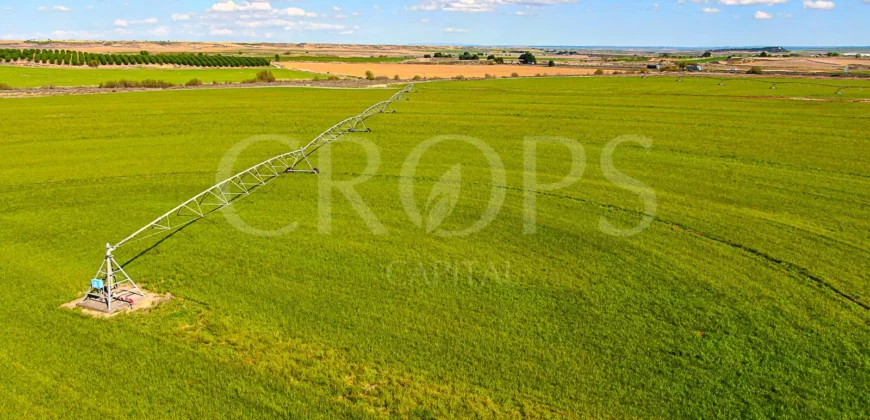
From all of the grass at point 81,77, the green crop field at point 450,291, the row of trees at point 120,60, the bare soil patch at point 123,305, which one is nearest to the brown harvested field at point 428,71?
the row of trees at point 120,60

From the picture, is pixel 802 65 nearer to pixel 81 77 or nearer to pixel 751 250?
pixel 751 250

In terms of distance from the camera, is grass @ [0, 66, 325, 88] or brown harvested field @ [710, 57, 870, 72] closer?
grass @ [0, 66, 325, 88]

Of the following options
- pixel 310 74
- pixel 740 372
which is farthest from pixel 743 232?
pixel 310 74

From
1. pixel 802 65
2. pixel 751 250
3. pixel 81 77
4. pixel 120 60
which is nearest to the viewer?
pixel 751 250

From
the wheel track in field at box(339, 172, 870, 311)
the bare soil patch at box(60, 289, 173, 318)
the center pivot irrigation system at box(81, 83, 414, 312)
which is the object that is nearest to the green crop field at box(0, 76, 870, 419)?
the wheel track in field at box(339, 172, 870, 311)

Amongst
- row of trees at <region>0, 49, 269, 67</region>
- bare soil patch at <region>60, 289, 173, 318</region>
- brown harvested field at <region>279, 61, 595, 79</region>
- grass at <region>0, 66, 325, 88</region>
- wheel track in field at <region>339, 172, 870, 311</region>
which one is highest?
row of trees at <region>0, 49, 269, 67</region>

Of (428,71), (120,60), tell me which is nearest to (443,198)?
(428,71)

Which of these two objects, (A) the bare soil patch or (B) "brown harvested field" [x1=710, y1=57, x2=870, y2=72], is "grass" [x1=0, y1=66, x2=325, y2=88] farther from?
(B) "brown harvested field" [x1=710, y1=57, x2=870, y2=72]
